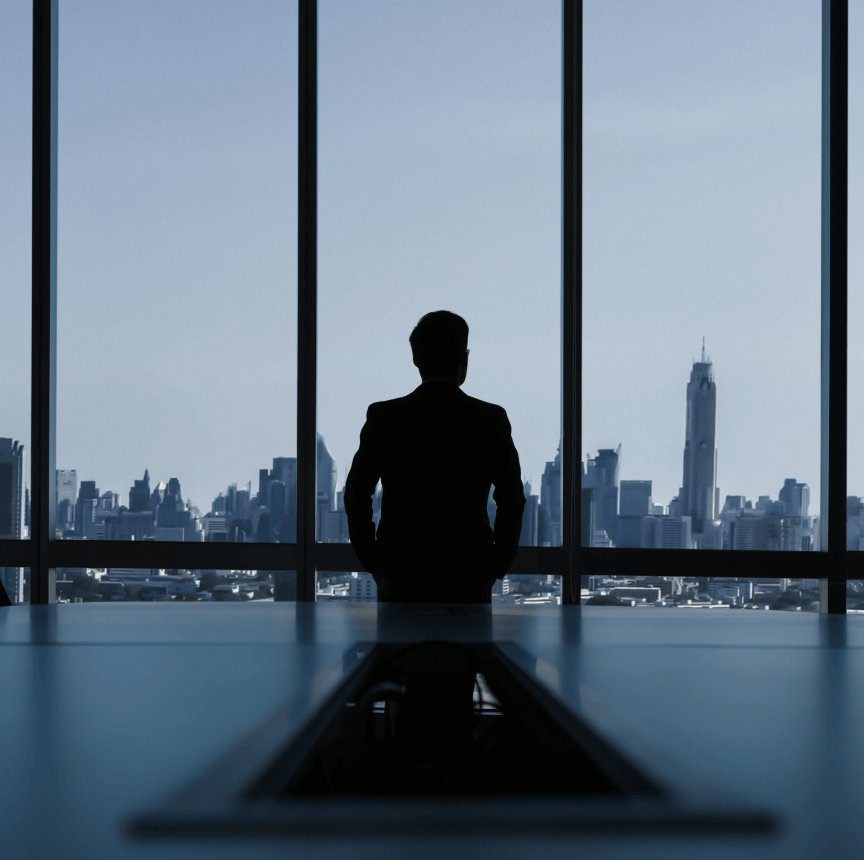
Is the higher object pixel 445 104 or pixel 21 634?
pixel 445 104

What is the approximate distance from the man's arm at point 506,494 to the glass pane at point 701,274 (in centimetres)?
183

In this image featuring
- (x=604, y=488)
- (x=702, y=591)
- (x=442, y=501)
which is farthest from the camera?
(x=604, y=488)

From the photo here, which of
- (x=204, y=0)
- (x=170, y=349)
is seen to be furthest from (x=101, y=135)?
(x=170, y=349)

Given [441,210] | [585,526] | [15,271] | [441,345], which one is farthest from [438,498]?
[15,271]

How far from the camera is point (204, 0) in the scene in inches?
165

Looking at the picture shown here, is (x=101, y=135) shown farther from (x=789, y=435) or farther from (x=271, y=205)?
(x=789, y=435)

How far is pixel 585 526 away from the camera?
3906 millimetres

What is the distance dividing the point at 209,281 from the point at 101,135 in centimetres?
98

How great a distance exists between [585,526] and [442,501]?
76.1 inches

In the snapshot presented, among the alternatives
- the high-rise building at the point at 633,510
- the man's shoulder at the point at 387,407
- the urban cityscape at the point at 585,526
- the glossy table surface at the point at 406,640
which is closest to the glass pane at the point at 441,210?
the urban cityscape at the point at 585,526

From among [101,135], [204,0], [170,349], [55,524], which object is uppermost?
[204,0]

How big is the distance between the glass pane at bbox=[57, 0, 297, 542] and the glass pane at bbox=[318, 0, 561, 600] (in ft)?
0.76

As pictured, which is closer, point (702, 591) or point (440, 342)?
point (440, 342)

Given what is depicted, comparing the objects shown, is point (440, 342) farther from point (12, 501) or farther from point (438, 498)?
point (12, 501)
